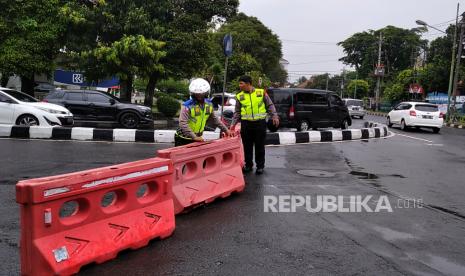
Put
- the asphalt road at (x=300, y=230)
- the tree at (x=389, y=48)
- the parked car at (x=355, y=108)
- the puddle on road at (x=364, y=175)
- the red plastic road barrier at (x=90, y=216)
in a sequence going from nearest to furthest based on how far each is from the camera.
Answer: the red plastic road barrier at (x=90, y=216)
the asphalt road at (x=300, y=230)
the puddle on road at (x=364, y=175)
the parked car at (x=355, y=108)
the tree at (x=389, y=48)

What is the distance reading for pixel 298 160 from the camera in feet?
36.2

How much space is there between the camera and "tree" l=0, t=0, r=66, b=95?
20.6m

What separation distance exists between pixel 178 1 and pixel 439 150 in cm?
1459

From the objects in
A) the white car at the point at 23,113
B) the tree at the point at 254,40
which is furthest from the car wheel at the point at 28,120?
the tree at the point at 254,40

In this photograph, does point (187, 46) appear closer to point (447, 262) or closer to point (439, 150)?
point (439, 150)

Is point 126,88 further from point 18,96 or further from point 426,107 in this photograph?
point 426,107

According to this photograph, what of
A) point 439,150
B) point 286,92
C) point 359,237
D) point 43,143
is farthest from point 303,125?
point 359,237

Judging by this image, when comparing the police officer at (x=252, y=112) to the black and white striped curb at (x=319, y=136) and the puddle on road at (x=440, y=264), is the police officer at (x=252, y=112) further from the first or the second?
the black and white striped curb at (x=319, y=136)

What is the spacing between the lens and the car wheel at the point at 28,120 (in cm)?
1448

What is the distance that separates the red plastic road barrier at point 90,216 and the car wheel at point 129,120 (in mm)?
13638

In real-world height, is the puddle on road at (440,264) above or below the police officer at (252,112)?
below

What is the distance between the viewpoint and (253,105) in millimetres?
8477

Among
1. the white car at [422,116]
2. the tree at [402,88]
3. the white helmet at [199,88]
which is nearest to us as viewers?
the white helmet at [199,88]

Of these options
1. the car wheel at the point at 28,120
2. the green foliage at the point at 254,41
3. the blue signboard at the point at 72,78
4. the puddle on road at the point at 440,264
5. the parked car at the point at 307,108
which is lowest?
the puddle on road at the point at 440,264
